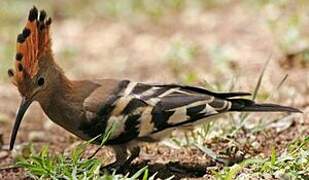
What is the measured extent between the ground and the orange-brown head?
483 mm

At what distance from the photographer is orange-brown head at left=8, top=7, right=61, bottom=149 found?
386 centimetres

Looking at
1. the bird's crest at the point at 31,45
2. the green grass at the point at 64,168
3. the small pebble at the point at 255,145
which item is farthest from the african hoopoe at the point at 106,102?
the small pebble at the point at 255,145

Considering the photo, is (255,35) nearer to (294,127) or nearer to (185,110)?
(294,127)

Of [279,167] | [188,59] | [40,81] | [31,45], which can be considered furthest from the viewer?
[188,59]

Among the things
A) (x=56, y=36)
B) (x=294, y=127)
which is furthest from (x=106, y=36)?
(x=294, y=127)

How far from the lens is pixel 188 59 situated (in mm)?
6715

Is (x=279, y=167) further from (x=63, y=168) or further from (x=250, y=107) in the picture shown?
(x=63, y=168)

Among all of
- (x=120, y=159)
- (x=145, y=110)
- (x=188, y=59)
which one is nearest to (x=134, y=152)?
(x=120, y=159)

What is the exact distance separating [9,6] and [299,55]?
512 cm

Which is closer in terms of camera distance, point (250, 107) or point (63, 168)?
point (63, 168)

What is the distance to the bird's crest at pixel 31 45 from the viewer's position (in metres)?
3.84

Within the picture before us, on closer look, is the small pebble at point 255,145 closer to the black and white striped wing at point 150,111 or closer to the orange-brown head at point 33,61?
the black and white striped wing at point 150,111

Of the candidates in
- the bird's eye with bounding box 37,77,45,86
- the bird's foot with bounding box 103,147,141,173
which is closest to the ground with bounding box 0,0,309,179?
the bird's foot with bounding box 103,147,141,173

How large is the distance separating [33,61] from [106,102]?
0.42 m
